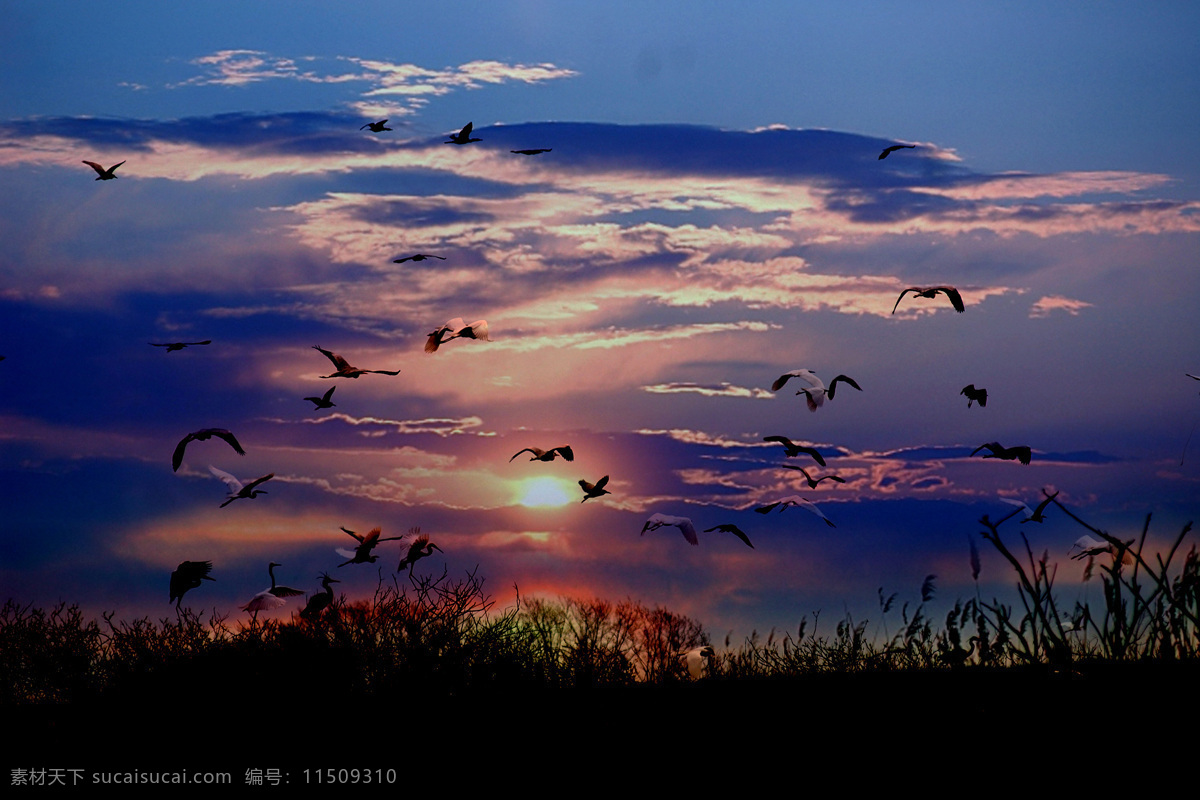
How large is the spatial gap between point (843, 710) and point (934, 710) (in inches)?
26.6

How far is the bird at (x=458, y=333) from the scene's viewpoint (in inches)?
396

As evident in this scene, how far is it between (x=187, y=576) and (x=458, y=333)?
131 inches

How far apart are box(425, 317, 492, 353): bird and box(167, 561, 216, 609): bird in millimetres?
2858

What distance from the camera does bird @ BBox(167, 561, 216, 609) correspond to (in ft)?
29.5

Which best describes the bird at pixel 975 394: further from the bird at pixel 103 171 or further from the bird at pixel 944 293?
the bird at pixel 103 171

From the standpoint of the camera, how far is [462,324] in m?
10.2

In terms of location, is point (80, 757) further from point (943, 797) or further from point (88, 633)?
point (943, 797)

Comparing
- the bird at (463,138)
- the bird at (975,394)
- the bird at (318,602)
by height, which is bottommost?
the bird at (318,602)

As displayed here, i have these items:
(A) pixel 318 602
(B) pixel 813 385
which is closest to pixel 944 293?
(B) pixel 813 385

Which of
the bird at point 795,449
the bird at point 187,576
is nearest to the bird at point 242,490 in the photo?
the bird at point 187,576

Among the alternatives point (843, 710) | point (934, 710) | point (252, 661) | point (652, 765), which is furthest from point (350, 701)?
point (934, 710)

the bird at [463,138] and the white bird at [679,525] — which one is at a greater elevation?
the bird at [463,138]

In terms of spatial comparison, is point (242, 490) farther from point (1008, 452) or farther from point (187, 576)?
point (1008, 452)

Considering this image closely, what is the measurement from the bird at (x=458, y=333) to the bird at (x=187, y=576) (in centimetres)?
286
